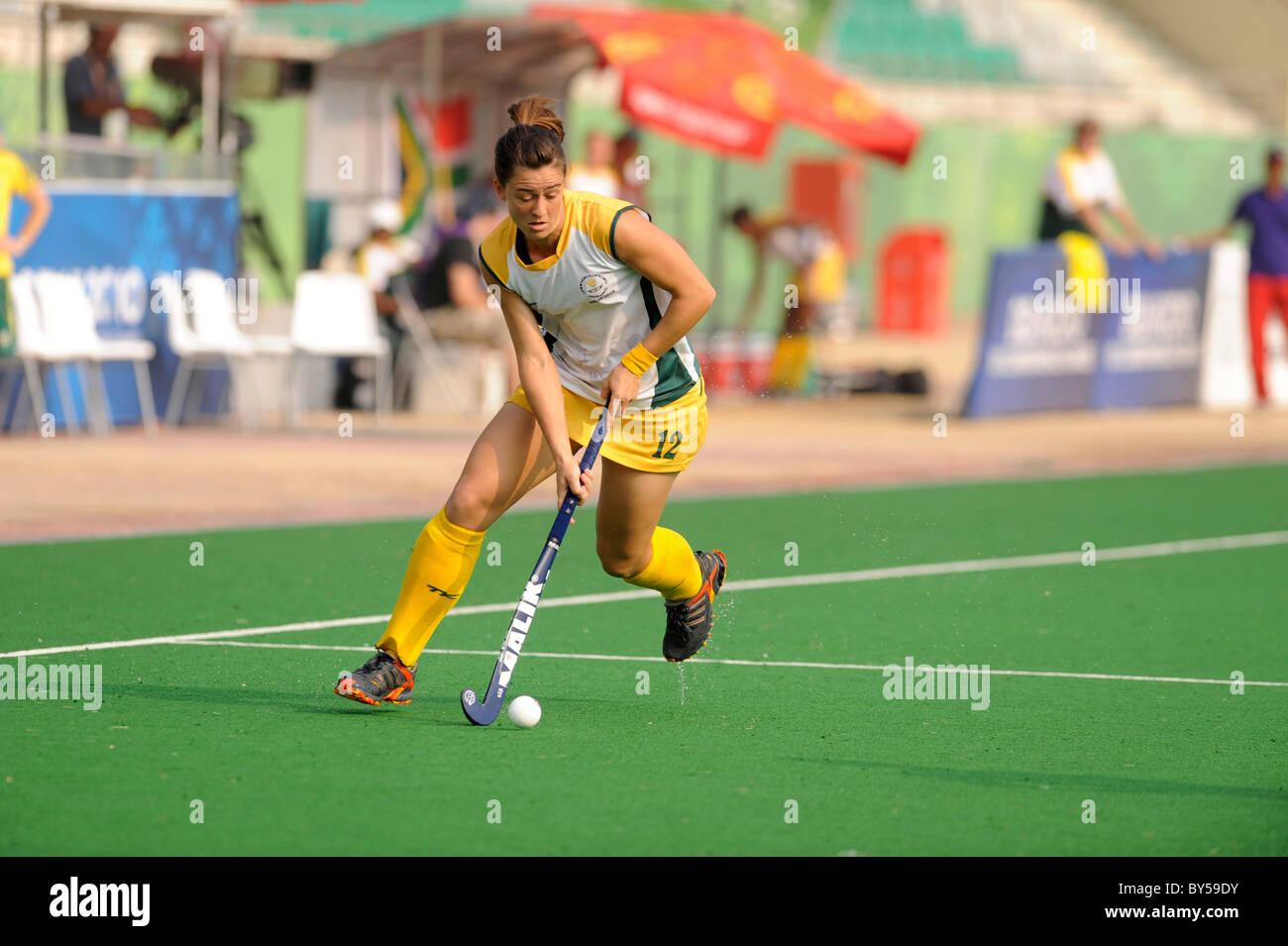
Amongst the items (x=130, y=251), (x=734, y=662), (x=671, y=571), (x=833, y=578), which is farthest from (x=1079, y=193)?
(x=671, y=571)

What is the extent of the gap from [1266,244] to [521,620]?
14.4 metres

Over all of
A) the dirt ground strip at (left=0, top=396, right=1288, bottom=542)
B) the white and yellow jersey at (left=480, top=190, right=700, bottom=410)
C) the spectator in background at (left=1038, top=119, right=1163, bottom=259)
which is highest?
the spectator in background at (left=1038, top=119, right=1163, bottom=259)

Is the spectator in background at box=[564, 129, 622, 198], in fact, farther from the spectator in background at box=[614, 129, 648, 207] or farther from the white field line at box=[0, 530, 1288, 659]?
the white field line at box=[0, 530, 1288, 659]

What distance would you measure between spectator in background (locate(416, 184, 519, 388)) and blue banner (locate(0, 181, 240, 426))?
6.15ft

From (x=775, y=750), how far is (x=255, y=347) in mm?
10627

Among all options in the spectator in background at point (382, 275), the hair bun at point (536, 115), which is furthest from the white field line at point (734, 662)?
the spectator in background at point (382, 275)

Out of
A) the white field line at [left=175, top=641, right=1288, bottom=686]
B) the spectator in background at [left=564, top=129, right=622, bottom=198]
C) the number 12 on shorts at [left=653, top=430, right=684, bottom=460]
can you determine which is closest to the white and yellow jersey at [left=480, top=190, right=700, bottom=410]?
the number 12 on shorts at [left=653, top=430, right=684, bottom=460]

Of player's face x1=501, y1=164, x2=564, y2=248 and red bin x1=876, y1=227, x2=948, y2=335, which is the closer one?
player's face x1=501, y1=164, x2=564, y2=248

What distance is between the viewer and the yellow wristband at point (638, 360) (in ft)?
22.7

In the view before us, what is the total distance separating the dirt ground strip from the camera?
41.1 ft

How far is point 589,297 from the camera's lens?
6.90 metres

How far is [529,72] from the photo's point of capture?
68.3 feet

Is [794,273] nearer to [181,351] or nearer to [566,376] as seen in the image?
[181,351]

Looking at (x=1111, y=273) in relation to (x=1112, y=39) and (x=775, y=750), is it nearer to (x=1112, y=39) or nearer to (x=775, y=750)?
(x=775, y=750)
